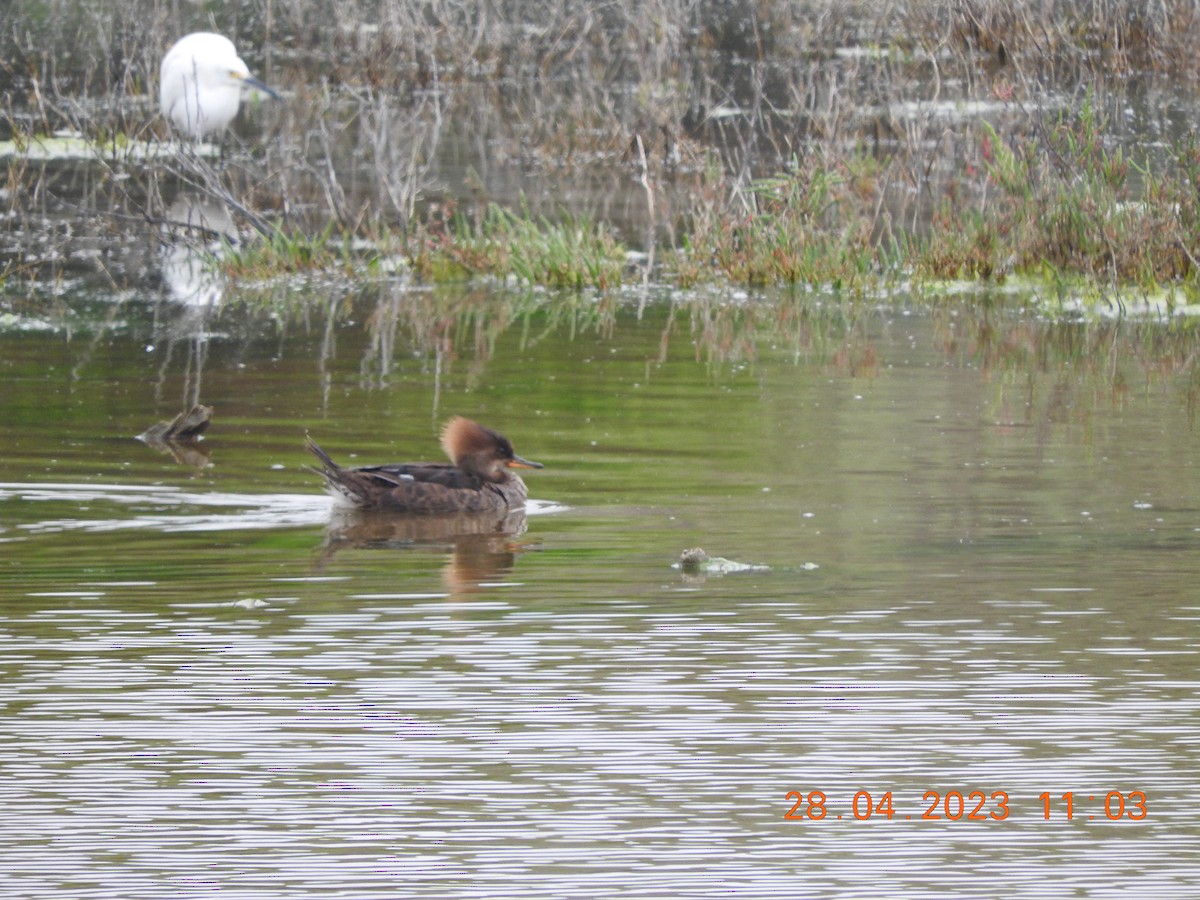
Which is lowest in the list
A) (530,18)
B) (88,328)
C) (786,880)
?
(786,880)

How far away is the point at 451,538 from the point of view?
8141 mm

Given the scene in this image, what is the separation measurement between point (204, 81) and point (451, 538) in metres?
13.0

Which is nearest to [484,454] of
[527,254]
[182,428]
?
[182,428]

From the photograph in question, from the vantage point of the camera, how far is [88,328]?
1348 cm

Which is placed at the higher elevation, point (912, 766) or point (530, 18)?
point (530, 18)

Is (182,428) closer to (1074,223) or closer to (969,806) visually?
(969,806)

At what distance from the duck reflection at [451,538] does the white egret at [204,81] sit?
1230 centimetres

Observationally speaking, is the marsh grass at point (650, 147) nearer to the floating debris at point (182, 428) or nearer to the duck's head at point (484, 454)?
the floating debris at point (182, 428)

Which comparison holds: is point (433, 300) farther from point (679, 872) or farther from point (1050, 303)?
point (679, 872)

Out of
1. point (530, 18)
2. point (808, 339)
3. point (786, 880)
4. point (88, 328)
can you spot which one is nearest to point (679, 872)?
point (786, 880)

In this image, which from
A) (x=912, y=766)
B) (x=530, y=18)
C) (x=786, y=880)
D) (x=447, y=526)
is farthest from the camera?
(x=530, y=18)

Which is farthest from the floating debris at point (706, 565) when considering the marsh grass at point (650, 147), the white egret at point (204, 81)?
the white egret at point (204, 81)

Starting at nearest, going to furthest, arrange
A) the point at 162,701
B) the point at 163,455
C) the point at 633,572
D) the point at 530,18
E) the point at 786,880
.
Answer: the point at 786,880 < the point at 162,701 < the point at 633,572 < the point at 163,455 < the point at 530,18

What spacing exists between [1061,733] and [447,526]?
3411 millimetres
